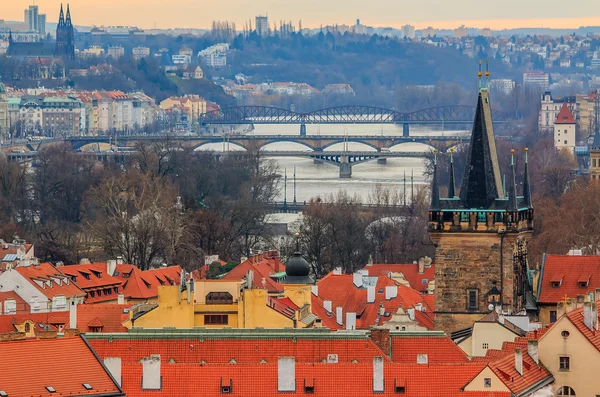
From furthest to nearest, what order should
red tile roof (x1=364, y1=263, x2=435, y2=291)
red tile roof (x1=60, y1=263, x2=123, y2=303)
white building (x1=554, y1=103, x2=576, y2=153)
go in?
white building (x1=554, y1=103, x2=576, y2=153)
red tile roof (x1=364, y1=263, x2=435, y2=291)
red tile roof (x1=60, y1=263, x2=123, y2=303)

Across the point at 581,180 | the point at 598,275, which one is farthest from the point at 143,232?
the point at 581,180

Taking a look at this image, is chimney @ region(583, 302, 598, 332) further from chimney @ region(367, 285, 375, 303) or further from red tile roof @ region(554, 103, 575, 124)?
red tile roof @ region(554, 103, 575, 124)

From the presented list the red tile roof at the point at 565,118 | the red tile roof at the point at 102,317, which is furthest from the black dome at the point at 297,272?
the red tile roof at the point at 565,118

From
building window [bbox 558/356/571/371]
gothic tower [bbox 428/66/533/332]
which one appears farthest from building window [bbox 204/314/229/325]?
building window [bbox 558/356/571/371]

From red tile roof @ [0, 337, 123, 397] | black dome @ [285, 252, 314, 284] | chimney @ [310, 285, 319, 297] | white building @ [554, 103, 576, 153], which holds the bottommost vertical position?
white building @ [554, 103, 576, 153]

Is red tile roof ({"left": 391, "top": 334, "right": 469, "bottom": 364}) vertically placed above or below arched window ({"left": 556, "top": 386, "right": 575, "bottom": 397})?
below

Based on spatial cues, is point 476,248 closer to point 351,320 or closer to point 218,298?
point 351,320
